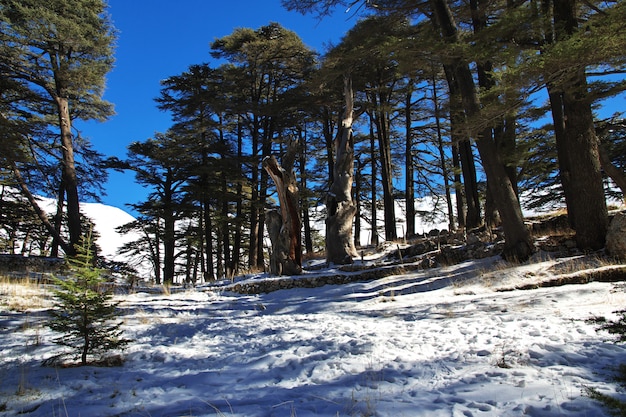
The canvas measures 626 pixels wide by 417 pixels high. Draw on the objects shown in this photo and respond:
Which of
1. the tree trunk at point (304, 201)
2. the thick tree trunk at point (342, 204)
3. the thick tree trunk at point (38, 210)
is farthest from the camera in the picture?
the tree trunk at point (304, 201)

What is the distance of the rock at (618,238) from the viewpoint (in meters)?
6.73

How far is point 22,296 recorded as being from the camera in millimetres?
7156

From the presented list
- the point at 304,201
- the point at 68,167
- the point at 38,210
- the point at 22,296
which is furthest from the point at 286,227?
the point at 68,167

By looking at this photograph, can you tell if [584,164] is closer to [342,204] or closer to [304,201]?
[342,204]

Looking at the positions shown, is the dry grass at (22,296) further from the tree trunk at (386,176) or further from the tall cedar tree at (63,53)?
the tree trunk at (386,176)

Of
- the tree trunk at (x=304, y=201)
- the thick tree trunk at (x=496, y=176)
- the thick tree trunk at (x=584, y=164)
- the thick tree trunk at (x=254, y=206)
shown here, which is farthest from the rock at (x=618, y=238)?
the thick tree trunk at (x=254, y=206)

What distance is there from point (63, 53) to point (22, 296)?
11177 mm

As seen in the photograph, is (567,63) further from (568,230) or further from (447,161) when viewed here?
(447,161)

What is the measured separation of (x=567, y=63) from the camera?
543cm

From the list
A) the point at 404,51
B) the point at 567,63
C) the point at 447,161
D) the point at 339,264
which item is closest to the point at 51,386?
the point at 567,63

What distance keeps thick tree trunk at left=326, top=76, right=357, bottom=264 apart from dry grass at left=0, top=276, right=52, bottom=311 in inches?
345

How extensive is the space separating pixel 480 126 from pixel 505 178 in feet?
6.30

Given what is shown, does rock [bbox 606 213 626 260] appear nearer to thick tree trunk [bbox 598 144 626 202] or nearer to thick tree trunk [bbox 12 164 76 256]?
thick tree trunk [bbox 598 144 626 202]

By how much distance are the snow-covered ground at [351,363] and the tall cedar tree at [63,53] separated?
10625mm
